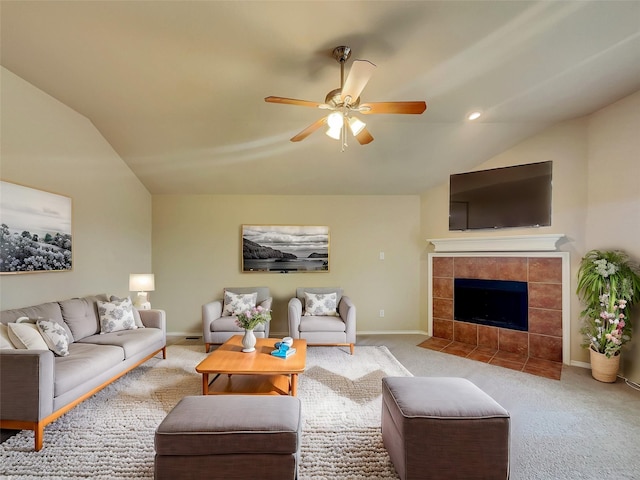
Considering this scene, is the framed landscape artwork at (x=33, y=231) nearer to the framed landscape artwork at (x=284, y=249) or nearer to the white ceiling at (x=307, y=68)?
the white ceiling at (x=307, y=68)

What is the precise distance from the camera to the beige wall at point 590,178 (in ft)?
10.0

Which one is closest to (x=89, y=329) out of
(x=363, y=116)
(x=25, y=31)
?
(x=25, y=31)

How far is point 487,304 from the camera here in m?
4.21

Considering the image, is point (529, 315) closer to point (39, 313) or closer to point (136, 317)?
point (136, 317)

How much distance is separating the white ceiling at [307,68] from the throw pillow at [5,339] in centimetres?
224

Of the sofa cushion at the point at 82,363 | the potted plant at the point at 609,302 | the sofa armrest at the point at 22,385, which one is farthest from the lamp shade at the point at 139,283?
the potted plant at the point at 609,302

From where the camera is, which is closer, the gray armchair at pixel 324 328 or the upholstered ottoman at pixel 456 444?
the upholstered ottoman at pixel 456 444

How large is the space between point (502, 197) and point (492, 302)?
1.51 metres

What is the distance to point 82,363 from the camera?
7.68ft

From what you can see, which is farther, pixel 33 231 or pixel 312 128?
pixel 33 231

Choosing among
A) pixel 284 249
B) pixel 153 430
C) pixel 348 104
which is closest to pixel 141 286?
pixel 284 249

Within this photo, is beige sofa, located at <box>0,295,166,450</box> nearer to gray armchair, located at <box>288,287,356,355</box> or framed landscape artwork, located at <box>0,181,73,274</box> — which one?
framed landscape artwork, located at <box>0,181,73,274</box>

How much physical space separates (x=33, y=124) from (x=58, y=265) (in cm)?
142

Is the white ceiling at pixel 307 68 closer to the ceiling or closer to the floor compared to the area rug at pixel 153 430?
closer to the ceiling
